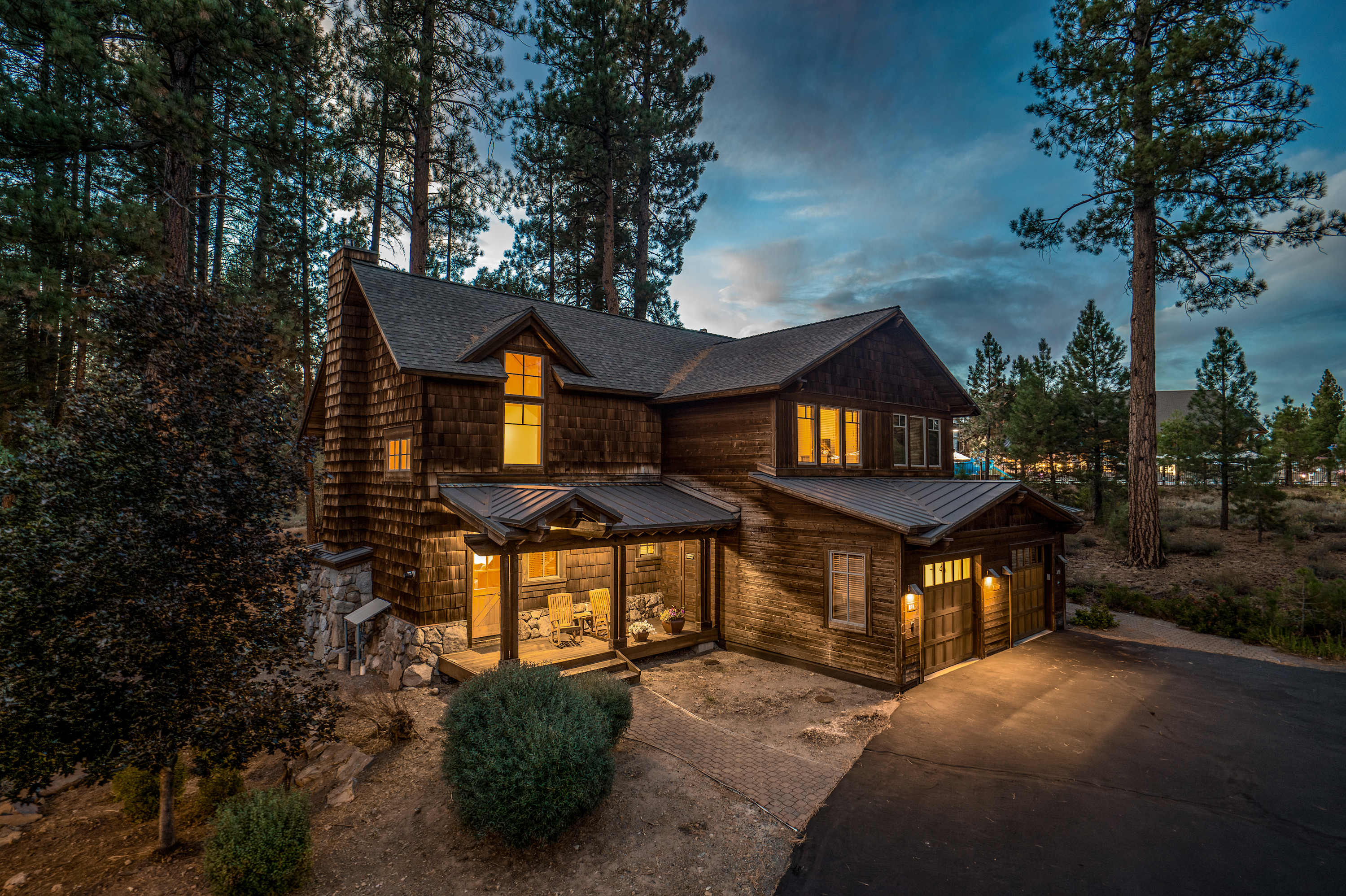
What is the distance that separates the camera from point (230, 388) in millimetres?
5453

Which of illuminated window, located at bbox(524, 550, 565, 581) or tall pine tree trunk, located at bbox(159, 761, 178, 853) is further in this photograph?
illuminated window, located at bbox(524, 550, 565, 581)

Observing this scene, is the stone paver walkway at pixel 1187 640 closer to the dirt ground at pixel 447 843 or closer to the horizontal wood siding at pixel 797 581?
the horizontal wood siding at pixel 797 581

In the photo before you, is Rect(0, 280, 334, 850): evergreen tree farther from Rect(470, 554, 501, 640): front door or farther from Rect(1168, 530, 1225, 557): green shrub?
Rect(1168, 530, 1225, 557): green shrub

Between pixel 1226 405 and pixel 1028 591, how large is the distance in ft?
52.2

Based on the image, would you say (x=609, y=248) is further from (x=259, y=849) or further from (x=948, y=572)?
(x=259, y=849)

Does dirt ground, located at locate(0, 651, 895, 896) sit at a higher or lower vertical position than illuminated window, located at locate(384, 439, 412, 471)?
lower

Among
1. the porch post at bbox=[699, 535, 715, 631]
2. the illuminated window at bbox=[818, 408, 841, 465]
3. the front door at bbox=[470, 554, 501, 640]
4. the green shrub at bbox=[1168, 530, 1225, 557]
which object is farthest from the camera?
the green shrub at bbox=[1168, 530, 1225, 557]

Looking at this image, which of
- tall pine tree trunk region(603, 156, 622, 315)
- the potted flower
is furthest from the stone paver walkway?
tall pine tree trunk region(603, 156, 622, 315)

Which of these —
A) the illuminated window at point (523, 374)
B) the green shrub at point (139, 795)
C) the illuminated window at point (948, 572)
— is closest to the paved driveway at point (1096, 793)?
the illuminated window at point (948, 572)

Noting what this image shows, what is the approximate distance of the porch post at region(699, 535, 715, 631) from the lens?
1211 centimetres

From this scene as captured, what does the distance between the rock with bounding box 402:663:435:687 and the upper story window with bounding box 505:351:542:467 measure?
4.14m

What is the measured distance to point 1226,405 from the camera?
20.7 meters

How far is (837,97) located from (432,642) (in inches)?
880

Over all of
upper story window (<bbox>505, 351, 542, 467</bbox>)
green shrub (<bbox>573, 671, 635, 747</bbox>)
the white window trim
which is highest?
upper story window (<bbox>505, 351, 542, 467</bbox>)
